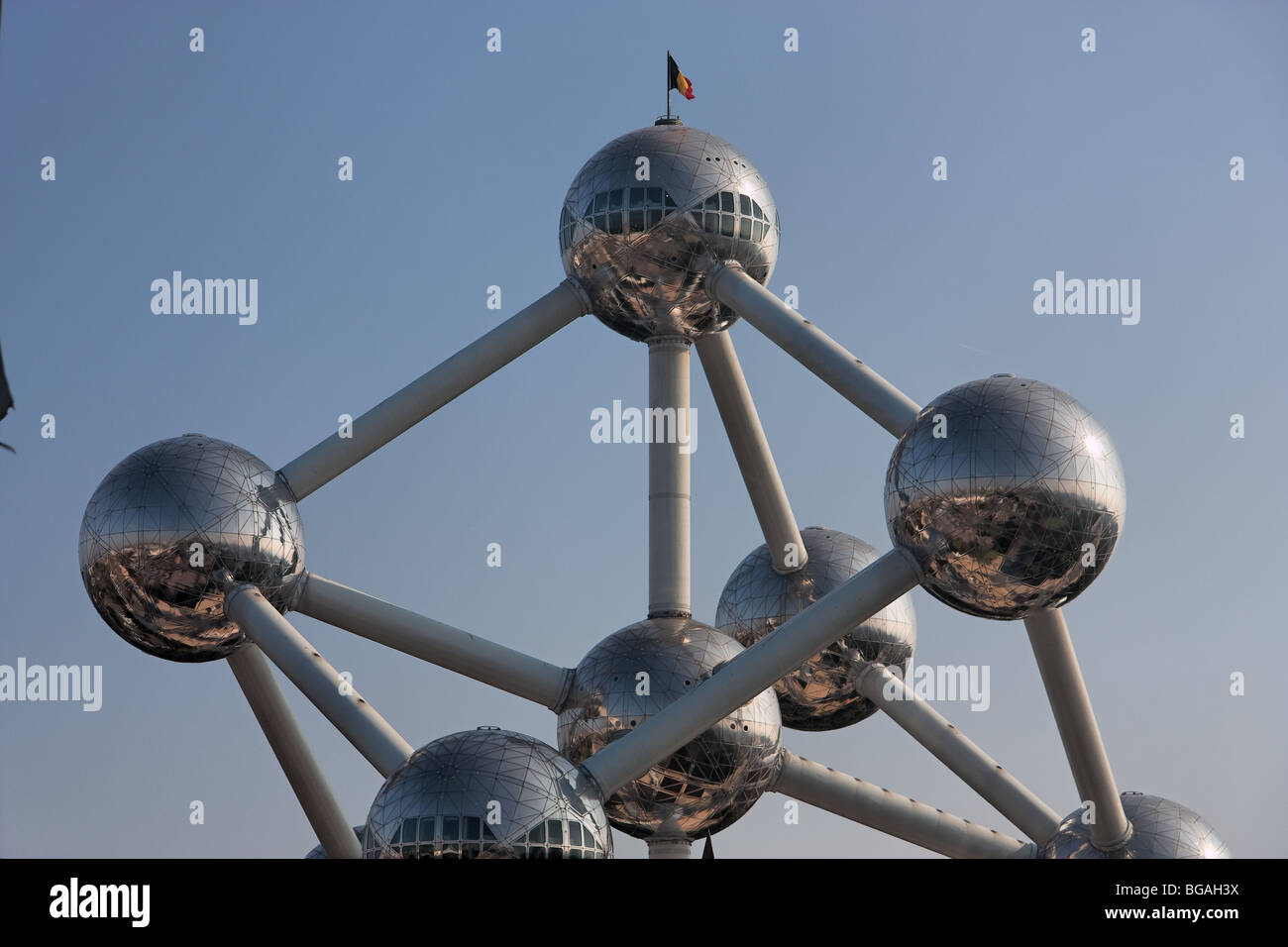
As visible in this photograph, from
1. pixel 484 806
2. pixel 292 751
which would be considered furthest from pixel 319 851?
pixel 484 806

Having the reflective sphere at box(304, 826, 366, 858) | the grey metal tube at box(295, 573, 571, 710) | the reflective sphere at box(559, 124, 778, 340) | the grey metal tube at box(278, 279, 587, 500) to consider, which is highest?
the reflective sphere at box(559, 124, 778, 340)

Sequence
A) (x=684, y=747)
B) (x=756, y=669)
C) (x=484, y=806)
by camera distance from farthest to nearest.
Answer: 1. (x=684, y=747)
2. (x=756, y=669)
3. (x=484, y=806)

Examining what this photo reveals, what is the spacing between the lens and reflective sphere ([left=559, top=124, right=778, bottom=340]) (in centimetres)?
2175

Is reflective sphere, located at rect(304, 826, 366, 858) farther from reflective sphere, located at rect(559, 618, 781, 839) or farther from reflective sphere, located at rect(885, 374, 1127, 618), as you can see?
reflective sphere, located at rect(885, 374, 1127, 618)

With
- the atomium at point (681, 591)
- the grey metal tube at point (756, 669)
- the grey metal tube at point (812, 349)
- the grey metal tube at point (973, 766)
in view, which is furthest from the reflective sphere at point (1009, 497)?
the grey metal tube at point (973, 766)

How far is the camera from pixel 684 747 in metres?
20.3

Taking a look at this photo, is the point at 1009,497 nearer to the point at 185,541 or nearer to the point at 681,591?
the point at 681,591

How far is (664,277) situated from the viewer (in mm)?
21953

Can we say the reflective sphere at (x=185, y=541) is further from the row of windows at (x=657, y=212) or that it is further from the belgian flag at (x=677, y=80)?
the belgian flag at (x=677, y=80)

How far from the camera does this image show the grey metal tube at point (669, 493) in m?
22.2

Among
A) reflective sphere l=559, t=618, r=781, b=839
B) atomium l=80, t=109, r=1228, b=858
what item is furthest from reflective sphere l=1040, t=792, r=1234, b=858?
reflective sphere l=559, t=618, r=781, b=839

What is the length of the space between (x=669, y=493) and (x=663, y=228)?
303cm

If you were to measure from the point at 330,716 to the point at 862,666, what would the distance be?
24.7 ft

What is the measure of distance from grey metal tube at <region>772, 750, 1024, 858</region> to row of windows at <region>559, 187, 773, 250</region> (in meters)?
6.10
